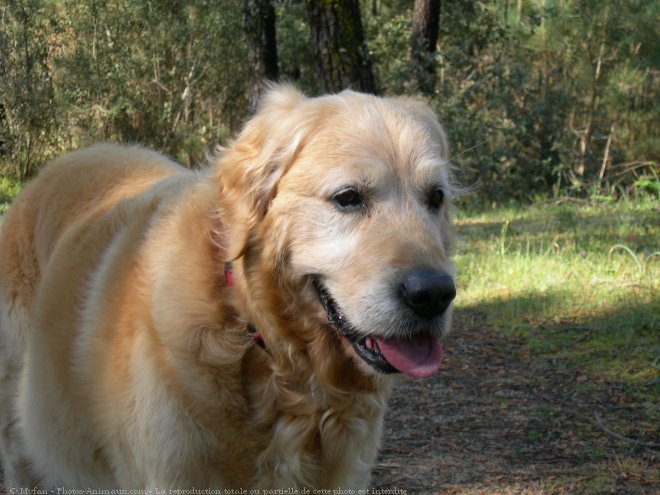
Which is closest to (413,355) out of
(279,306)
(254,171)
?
(279,306)

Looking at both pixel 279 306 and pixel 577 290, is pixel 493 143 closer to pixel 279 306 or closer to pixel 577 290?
pixel 577 290

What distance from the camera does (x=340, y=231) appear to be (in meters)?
2.46

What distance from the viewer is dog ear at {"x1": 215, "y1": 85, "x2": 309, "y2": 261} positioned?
2566 mm

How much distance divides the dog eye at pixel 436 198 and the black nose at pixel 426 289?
355mm

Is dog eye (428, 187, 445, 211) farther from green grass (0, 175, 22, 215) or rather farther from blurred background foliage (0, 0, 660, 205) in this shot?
green grass (0, 175, 22, 215)

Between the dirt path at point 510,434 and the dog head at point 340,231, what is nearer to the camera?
the dog head at point 340,231

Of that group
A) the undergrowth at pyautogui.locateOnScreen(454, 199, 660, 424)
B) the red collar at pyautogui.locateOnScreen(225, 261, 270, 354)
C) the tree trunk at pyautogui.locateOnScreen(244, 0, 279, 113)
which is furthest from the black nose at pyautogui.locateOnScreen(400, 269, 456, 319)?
the tree trunk at pyautogui.locateOnScreen(244, 0, 279, 113)

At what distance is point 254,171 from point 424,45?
10513 mm

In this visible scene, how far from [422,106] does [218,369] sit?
3.80ft

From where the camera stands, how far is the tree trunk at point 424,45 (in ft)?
38.7

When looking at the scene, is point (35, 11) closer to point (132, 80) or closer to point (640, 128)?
point (132, 80)

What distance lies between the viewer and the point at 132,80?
16.6 metres

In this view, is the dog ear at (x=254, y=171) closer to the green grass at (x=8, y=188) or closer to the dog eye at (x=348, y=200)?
the dog eye at (x=348, y=200)

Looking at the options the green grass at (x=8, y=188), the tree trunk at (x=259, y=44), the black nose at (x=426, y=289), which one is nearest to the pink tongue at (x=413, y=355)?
the black nose at (x=426, y=289)
